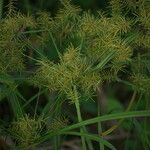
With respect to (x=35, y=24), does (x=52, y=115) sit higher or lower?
lower

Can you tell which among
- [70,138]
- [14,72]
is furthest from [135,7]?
[70,138]

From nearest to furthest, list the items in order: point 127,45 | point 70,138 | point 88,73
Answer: point 88,73 → point 127,45 → point 70,138

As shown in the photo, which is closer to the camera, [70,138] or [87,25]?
[87,25]

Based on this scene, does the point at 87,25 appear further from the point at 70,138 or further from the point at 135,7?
the point at 70,138

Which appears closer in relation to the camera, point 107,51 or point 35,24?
point 107,51

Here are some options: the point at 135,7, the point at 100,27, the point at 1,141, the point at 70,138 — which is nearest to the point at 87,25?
the point at 100,27

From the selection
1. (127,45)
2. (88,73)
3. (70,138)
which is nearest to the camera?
(88,73)

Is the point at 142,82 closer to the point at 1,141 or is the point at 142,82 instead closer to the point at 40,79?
the point at 40,79

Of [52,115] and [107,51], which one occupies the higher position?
[107,51]

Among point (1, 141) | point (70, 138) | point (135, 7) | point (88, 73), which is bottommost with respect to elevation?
point (70, 138)
